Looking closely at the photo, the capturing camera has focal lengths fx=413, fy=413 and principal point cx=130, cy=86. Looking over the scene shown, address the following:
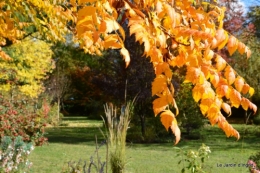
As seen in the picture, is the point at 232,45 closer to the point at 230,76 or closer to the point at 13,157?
the point at 230,76

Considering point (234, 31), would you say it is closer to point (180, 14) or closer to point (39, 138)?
point (39, 138)

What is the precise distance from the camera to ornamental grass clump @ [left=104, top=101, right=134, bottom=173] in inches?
171

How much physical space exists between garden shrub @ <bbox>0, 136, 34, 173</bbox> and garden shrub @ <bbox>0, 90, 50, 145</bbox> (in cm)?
438

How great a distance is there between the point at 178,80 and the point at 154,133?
81.1 inches

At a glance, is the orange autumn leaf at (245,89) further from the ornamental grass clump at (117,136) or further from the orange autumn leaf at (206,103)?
the ornamental grass clump at (117,136)

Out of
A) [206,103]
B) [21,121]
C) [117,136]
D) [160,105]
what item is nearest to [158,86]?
[160,105]

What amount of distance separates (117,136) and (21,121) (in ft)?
23.5

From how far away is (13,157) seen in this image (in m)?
5.84

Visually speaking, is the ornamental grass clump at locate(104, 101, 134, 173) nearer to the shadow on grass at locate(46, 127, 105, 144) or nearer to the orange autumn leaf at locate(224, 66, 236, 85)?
the orange autumn leaf at locate(224, 66, 236, 85)

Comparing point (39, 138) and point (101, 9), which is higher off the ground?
point (101, 9)

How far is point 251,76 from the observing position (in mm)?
18391

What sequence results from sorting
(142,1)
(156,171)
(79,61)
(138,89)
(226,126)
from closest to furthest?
(142,1) < (226,126) < (156,171) < (138,89) < (79,61)

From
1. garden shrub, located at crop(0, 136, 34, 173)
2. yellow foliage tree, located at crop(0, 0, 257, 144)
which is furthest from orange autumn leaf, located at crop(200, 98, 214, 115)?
garden shrub, located at crop(0, 136, 34, 173)

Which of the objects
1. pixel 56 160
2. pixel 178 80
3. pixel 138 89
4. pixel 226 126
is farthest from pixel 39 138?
pixel 226 126
